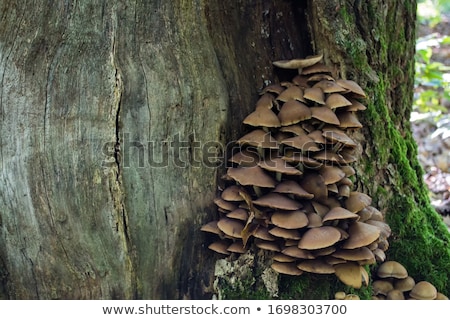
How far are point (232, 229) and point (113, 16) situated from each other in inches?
59.1

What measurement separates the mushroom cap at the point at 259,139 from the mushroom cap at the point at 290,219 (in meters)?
0.42

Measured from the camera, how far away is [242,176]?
2633mm

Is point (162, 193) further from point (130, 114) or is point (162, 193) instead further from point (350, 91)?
point (350, 91)

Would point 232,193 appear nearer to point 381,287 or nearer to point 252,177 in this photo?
point 252,177

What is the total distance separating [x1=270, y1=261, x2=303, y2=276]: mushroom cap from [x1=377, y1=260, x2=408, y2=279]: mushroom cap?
2.58 feet

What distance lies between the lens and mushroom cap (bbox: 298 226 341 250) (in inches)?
95.3

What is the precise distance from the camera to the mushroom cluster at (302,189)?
256cm

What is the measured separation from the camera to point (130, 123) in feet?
8.77

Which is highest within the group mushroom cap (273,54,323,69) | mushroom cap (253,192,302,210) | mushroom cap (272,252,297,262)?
mushroom cap (273,54,323,69)

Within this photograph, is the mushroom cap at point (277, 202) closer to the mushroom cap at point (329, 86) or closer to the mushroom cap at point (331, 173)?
the mushroom cap at point (331, 173)

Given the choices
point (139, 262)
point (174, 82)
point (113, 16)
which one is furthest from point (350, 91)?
point (139, 262)

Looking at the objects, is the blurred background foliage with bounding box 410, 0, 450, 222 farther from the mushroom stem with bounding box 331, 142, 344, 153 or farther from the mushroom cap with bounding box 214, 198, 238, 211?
the mushroom cap with bounding box 214, 198, 238, 211

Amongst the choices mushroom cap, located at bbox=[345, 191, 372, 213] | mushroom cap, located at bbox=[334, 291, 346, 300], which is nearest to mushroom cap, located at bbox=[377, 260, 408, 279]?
mushroom cap, located at bbox=[334, 291, 346, 300]

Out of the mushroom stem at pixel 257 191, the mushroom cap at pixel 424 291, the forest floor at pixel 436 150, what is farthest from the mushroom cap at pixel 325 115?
the forest floor at pixel 436 150
